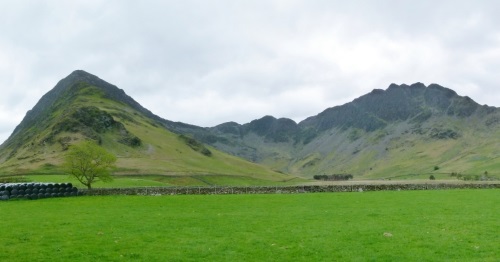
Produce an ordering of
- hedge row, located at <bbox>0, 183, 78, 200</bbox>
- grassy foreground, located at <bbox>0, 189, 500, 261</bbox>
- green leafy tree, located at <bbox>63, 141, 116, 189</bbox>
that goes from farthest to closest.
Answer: green leafy tree, located at <bbox>63, 141, 116, 189</bbox> < hedge row, located at <bbox>0, 183, 78, 200</bbox> < grassy foreground, located at <bbox>0, 189, 500, 261</bbox>

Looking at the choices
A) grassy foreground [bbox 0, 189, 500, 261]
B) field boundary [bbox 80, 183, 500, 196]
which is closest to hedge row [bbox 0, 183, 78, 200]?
field boundary [bbox 80, 183, 500, 196]

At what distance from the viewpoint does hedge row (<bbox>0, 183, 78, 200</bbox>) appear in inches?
2384

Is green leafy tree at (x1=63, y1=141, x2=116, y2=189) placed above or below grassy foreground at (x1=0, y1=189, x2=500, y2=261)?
above

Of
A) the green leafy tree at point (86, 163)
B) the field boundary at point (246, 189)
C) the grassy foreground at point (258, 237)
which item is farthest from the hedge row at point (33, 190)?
the grassy foreground at point (258, 237)

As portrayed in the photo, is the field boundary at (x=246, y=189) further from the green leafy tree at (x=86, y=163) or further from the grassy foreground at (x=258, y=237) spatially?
the grassy foreground at (x=258, y=237)

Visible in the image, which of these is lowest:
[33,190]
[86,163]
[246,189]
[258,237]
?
[258,237]

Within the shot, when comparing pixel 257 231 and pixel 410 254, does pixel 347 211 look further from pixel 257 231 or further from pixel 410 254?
pixel 410 254

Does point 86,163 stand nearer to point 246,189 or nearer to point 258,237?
point 246,189

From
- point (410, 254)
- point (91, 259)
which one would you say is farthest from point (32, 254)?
point (410, 254)

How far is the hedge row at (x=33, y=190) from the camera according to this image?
6056 centimetres

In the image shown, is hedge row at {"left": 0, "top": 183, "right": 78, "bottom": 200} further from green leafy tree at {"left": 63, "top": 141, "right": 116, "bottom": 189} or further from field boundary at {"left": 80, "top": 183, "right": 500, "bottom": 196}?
green leafy tree at {"left": 63, "top": 141, "right": 116, "bottom": 189}

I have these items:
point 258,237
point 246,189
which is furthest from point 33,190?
point 258,237

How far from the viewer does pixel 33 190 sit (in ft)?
207

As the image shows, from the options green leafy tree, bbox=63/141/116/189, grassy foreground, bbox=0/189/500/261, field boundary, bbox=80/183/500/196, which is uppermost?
green leafy tree, bbox=63/141/116/189
